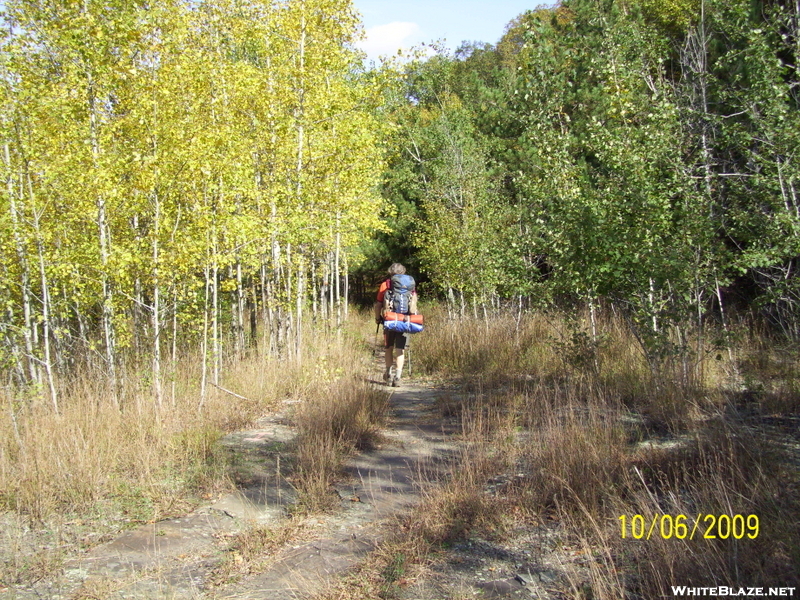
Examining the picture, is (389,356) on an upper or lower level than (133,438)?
upper

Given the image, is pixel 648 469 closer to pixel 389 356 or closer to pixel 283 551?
pixel 283 551

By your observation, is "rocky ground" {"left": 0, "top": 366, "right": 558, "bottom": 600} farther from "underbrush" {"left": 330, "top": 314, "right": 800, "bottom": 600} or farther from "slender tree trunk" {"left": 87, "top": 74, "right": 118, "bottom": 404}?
"slender tree trunk" {"left": 87, "top": 74, "right": 118, "bottom": 404}

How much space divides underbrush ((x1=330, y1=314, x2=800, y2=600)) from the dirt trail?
0.36 m

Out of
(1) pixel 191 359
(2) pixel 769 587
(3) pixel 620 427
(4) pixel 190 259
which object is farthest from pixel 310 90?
(2) pixel 769 587

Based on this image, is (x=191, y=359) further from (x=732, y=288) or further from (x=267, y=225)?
(x=732, y=288)

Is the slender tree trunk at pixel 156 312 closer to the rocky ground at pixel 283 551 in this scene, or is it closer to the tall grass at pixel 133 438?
the tall grass at pixel 133 438

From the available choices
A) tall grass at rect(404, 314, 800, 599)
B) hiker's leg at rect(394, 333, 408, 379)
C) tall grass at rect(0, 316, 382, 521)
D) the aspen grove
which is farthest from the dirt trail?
hiker's leg at rect(394, 333, 408, 379)

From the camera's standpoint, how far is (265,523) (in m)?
4.54
